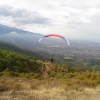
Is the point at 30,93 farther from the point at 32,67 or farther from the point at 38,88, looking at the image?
the point at 32,67

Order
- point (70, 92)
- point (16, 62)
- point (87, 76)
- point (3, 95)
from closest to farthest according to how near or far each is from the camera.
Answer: point (3, 95) → point (70, 92) → point (87, 76) → point (16, 62)

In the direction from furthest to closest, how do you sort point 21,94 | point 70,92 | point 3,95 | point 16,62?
point 16,62
point 70,92
point 21,94
point 3,95

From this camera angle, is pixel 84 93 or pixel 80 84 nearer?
pixel 84 93

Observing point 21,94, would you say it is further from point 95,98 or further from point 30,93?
point 95,98

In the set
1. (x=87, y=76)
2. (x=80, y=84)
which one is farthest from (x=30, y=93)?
(x=87, y=76)

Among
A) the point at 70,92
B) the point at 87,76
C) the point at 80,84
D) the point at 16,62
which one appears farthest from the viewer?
the point at 16,62

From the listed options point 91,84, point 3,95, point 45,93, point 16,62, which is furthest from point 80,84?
point 16,62

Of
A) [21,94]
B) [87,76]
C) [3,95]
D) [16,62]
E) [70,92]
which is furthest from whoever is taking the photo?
[16,62]

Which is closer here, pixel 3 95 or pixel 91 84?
pixel 3 95
